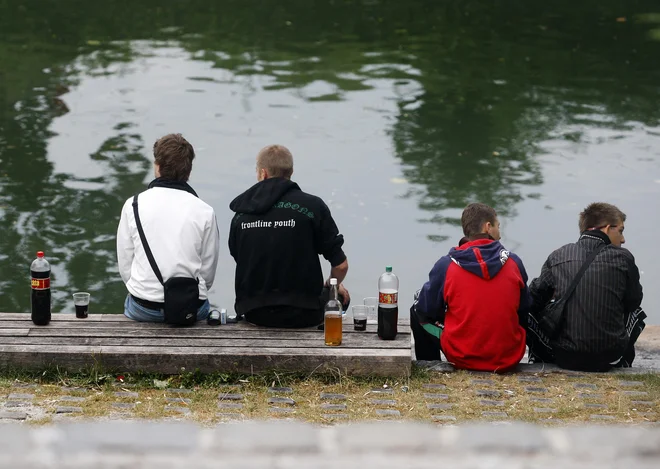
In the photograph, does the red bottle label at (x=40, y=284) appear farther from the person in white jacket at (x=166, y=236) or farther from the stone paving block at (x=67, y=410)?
the stone paving block at (x=67, y=410)

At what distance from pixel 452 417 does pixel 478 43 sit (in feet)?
44.0

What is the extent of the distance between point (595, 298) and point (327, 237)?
166 centimetres

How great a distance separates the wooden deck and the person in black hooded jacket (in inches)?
8.4

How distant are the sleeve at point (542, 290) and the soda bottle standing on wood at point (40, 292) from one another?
9.80 feet

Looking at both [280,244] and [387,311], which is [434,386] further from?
[280,244]

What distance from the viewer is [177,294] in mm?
6355

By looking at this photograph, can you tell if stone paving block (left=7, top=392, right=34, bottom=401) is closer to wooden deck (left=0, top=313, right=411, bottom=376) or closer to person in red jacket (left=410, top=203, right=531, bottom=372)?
wooden deck (left=0, top=313, right=411, bottom=376)

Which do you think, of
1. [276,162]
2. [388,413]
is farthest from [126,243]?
[388,413]

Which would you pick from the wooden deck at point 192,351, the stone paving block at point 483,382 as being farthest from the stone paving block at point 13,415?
the stone paving block at point 483,382

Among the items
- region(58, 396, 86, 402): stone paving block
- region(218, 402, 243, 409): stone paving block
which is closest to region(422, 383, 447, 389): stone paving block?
region(218, 402, 243, 409): stone paving block

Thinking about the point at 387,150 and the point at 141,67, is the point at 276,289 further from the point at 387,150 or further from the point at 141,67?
the point at 141,67

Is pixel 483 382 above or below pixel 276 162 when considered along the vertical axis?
below

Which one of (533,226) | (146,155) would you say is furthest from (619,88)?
(146,155)

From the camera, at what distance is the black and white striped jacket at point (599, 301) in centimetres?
648
